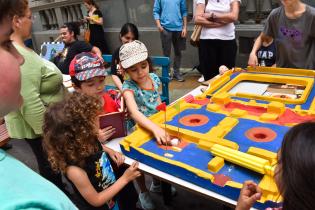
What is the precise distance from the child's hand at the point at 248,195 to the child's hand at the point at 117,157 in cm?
64

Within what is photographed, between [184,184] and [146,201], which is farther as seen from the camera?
[146,201]

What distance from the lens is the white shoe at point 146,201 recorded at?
7.30ft

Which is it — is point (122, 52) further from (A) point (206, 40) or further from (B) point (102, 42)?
(B) point (102, 42)

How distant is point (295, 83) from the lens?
1.99 meters

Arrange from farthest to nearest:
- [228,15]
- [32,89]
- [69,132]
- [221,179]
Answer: [228,15] → [32,89] → [69,132] → [221,179]

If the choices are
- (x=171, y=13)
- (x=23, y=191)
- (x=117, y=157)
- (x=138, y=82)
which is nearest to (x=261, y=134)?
(x=117, y=157)

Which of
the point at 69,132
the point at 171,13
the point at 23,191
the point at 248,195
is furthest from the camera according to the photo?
the point at 171,13

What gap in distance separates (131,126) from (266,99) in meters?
0.89

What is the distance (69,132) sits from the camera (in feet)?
4.31

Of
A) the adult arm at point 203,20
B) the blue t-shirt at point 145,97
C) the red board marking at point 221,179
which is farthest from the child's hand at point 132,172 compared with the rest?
the adult arm at point 203,20

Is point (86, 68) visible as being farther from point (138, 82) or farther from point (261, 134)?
point (261, 134)

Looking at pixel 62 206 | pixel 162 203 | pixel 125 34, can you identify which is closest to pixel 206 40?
pixel 125 34

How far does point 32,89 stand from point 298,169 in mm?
1553

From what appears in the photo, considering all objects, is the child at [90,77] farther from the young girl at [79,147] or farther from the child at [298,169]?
the child at [298,169]
